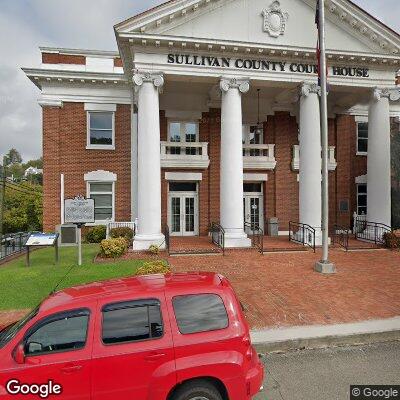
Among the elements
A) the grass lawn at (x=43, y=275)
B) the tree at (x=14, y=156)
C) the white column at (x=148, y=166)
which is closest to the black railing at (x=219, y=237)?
the white column at (x=148, y=166)

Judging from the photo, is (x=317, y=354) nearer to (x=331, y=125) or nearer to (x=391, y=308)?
(x=391, y=308)

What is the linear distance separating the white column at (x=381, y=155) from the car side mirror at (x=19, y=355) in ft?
55.6

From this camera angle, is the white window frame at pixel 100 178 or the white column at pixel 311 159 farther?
the white window frame at pixel 100 178

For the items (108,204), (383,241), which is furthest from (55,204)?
(383,241)

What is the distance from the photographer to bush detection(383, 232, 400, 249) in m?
14.4

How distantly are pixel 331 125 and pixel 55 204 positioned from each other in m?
17.6

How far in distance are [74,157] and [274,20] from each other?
41.6 feet

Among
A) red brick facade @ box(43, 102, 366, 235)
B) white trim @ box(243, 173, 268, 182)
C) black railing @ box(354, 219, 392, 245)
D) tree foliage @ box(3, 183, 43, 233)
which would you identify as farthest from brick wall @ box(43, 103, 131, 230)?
tree foliage @ box(3, 183, 43, 233)

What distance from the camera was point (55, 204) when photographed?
17.7 metres

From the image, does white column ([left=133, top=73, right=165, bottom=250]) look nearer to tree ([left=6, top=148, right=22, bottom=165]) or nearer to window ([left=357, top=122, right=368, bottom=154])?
window ([left=357, top=122, right=368, bottom=154])

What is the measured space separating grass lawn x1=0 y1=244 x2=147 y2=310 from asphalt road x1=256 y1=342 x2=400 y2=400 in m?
5.74

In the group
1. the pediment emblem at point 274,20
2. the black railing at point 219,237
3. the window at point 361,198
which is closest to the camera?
the black railing at point 219,237

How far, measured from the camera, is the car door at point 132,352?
10.9ft

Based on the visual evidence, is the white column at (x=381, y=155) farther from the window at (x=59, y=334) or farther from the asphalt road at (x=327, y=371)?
the window at (x=59, y=334)
